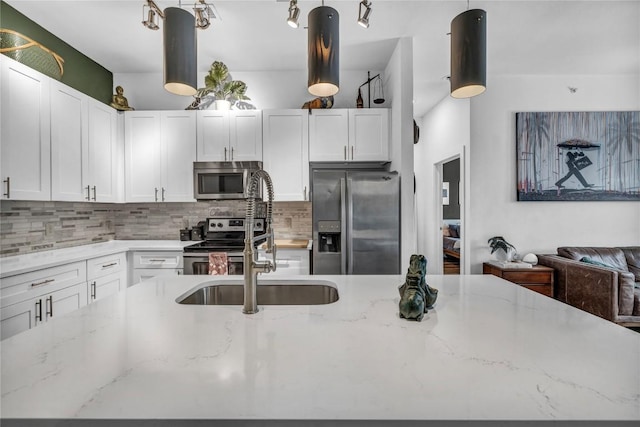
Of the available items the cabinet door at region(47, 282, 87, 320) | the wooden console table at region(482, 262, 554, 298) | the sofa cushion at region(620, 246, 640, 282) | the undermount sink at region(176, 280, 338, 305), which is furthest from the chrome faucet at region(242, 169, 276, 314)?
the sofa cushion at region(620, 246, 640, 282)

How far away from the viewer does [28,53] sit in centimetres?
236

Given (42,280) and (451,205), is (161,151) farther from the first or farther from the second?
(451,205)

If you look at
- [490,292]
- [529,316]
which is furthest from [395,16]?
[529,316]

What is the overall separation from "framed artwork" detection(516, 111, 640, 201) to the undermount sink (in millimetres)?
3425

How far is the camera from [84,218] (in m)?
3.27

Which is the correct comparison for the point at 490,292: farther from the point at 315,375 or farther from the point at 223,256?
the point at 223,256

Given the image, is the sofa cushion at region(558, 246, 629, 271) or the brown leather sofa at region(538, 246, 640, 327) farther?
the sofa cushion at region(558, 246, 629, 271)

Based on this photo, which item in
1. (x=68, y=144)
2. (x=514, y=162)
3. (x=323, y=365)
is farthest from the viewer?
(x=514, y=162)

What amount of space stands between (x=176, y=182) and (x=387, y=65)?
264 cm

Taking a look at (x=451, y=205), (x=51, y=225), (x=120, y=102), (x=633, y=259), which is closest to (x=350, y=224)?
(x=51, y=225)

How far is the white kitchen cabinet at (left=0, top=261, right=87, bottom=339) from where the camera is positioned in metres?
1.93

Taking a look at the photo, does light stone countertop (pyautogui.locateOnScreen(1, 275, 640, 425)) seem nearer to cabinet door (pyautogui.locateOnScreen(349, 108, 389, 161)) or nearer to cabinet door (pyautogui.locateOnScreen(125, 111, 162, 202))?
cabinet door (pyautogui.locateOnScreen(349, 108, 389, 161))

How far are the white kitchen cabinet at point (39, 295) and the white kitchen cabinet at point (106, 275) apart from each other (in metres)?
0.07

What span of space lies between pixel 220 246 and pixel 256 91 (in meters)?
1.90
